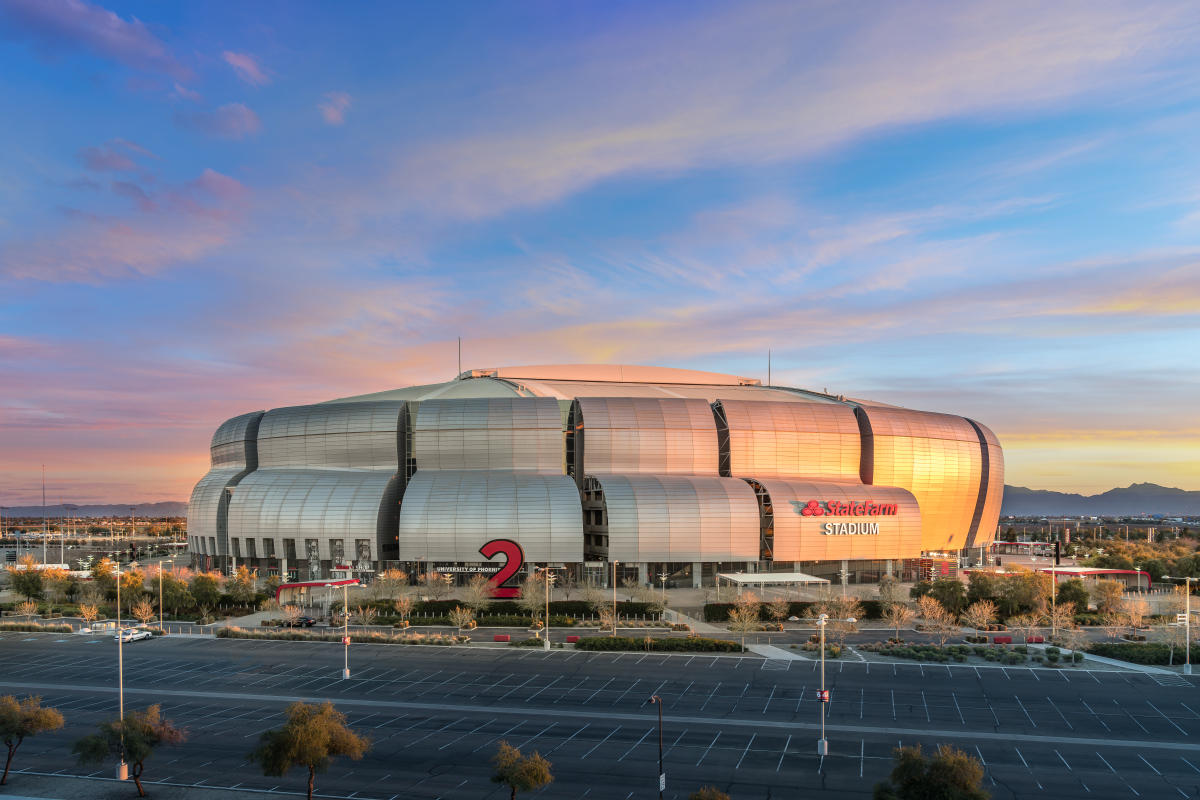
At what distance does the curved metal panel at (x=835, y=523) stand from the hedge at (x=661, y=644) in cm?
4604

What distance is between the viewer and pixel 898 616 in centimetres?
7875

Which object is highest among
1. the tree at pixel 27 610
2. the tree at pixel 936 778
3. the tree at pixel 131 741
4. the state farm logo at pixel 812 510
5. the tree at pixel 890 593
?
the state farm logo at pixel 812 510

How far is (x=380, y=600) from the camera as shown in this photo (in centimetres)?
9388

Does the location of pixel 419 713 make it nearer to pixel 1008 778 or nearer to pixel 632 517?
pixel 1008 778

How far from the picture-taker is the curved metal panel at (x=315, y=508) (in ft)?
381

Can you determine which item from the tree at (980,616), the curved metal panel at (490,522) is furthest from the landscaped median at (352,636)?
the tree at (980,616)

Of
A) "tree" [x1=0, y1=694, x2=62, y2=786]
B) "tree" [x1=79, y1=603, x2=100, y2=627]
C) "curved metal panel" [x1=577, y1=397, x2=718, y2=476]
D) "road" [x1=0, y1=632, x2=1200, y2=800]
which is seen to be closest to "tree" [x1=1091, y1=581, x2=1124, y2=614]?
"road" [x1=0, y1=632, x2=1200, y2=800]

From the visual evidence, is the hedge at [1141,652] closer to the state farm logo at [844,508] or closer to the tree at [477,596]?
the state farm logo at [844,508]

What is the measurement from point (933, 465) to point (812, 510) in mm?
34910

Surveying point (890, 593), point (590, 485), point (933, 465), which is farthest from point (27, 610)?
point (933, 465)

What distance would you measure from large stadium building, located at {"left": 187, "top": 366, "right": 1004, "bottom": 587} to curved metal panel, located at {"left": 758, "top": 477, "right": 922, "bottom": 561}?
0.25 m

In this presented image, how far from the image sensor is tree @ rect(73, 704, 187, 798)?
3612 centimetres

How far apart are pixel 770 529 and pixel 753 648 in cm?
4764

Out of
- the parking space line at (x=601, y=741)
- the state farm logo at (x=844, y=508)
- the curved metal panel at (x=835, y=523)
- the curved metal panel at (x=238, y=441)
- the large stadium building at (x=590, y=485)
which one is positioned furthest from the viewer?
the curved metal panel at (x=238, y=441)
